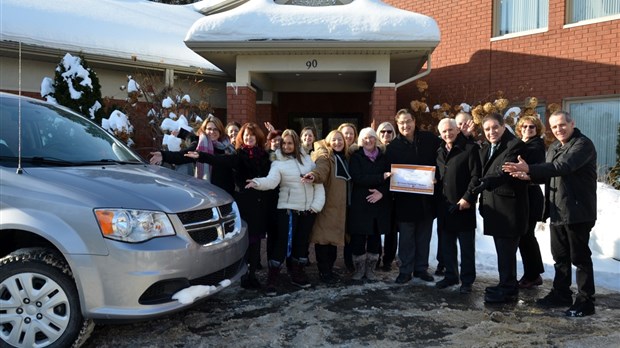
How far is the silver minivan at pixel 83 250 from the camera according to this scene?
3.14 meters

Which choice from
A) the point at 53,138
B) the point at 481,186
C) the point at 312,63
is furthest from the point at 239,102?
the point at 481,186

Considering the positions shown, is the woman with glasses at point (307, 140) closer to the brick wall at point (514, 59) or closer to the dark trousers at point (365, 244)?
the dark trousers at point (365, 244)

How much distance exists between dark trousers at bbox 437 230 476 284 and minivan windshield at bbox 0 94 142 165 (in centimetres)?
336

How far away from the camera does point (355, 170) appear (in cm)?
533

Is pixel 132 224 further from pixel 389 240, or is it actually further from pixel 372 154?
pixel 389 240

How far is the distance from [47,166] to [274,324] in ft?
7.18

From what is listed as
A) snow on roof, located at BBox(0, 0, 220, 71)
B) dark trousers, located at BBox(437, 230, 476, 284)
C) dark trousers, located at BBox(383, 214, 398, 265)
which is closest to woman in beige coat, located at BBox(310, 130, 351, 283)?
dark trousers, located at BBox(383, 214, 398, 265)

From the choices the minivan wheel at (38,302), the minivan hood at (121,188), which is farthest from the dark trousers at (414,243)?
the minivan wheel at (38,302)

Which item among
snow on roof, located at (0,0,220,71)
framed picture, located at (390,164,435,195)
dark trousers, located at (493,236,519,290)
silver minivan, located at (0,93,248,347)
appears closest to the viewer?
silver minivan, located at (0,93,248,347)

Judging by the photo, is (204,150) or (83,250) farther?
(204,150)

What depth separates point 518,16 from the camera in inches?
438

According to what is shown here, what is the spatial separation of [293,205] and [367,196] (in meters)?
0.88

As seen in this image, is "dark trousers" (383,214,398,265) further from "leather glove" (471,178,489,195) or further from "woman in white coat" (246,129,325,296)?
"leather glove" (471,178,489,195)

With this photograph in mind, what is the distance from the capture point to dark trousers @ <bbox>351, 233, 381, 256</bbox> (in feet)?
17.8
